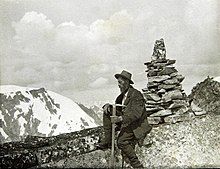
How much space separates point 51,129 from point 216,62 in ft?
6.59

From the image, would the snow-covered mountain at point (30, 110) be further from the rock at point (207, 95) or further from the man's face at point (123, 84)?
the rock at point (207, 95)

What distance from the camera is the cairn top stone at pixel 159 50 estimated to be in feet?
15.5

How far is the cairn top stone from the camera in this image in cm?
471

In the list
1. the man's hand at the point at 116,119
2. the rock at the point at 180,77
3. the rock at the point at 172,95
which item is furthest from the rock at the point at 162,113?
the man's hand at the point at 116,119

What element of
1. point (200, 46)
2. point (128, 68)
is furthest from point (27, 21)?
point (200, 46)

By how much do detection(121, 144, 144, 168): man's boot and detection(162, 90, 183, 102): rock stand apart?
925mm

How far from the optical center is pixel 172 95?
15.8 feet

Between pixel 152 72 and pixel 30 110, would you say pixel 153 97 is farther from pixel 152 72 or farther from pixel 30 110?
pixel 30 110

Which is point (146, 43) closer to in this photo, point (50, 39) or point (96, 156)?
point (50, 39)

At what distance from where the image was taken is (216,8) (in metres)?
5.01

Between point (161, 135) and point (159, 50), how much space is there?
0.90 m

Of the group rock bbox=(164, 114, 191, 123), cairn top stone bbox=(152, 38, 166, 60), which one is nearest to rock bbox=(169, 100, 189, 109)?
rock bbox=(164, 114, 191, 123)

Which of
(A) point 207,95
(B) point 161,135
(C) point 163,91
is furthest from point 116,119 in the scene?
(A) point 207,95

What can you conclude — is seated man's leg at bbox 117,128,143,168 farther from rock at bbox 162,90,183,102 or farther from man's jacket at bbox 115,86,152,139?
rock at bbox 162,90,183,102
